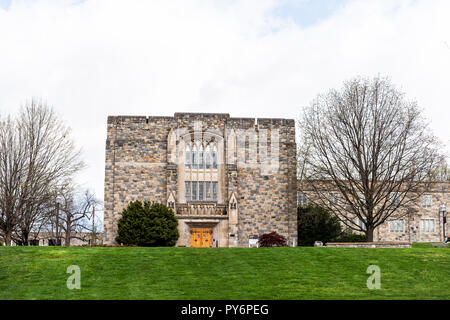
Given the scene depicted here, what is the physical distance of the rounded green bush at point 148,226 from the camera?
3759 centimetres

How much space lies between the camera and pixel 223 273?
20.3m

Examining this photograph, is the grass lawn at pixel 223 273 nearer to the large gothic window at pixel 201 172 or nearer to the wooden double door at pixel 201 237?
the wooden double door at pixel 201 237

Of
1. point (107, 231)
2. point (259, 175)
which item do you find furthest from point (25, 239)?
point (259, 175)

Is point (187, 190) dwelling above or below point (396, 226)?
above

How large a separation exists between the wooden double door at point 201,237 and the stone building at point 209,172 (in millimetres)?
68

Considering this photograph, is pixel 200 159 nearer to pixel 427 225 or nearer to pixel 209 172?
pixel 209 172

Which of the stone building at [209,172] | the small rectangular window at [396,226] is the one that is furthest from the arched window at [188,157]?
the small rectangular window at [396,226]

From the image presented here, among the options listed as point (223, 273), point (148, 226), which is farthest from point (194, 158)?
point (223, 273)

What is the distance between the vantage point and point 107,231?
4000cm

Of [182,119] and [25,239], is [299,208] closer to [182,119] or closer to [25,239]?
[182,119]

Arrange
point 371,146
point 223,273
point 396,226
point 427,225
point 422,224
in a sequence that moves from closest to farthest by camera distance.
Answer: point 223,273
point 371,146
point 396,226
point 422,224
point 427,225

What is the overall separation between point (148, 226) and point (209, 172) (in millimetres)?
6055

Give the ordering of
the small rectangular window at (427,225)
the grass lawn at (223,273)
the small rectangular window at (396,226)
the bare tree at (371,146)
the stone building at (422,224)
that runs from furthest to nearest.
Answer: the small rectangular window at (427,225), the small rectangular window at (396,226), the stone building at (422,224), the bare tree at (371,146), the grass lawn at (223,273)
